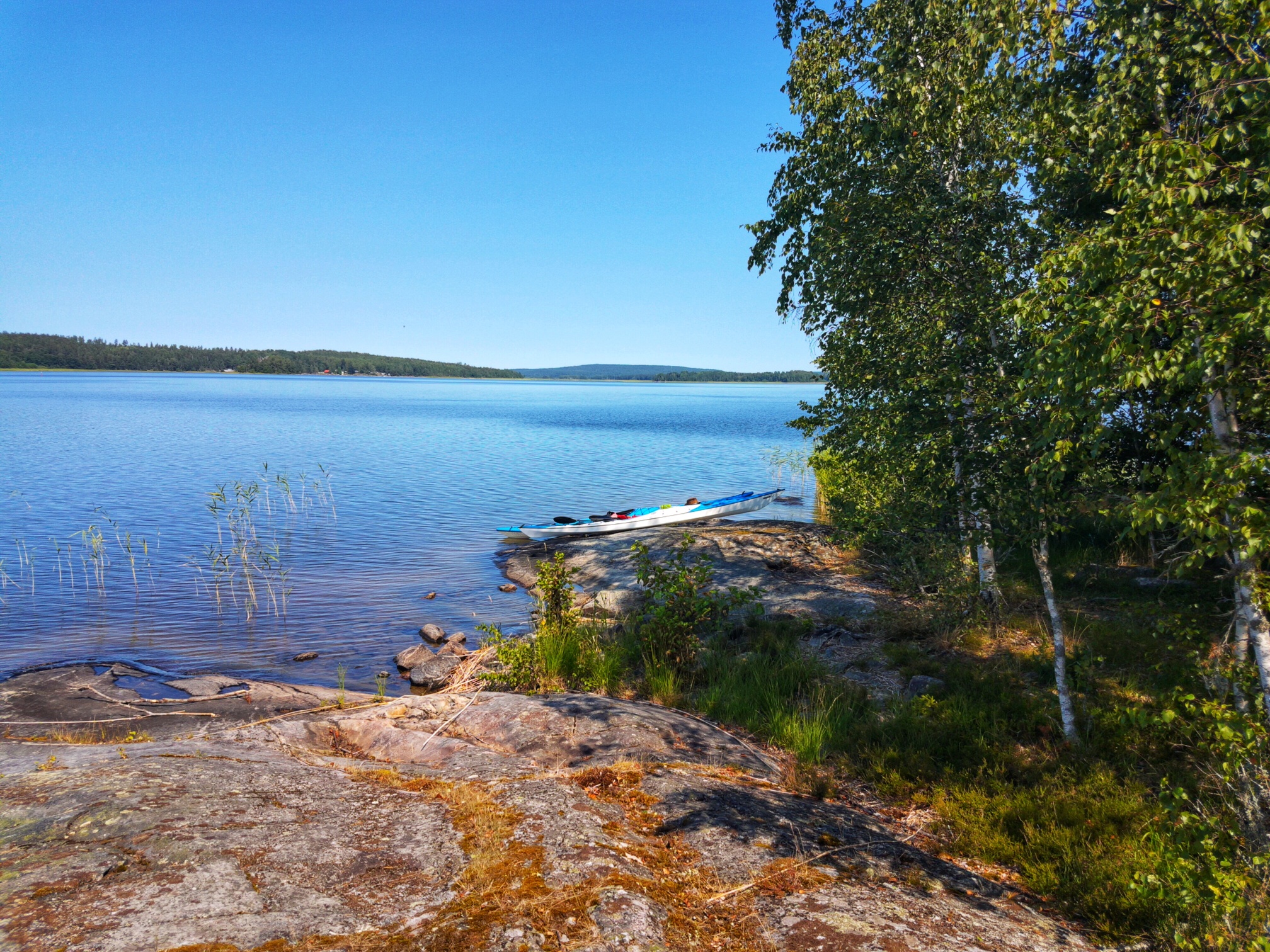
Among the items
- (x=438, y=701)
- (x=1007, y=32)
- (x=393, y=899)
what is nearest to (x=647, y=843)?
(x=393, y=899)

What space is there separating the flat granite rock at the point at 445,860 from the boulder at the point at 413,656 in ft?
24.8

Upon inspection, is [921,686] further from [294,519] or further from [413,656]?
[294,519]

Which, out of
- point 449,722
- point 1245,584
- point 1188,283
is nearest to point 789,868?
point 1245,584

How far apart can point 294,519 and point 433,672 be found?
59.0ft

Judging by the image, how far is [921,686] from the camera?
9586 mm

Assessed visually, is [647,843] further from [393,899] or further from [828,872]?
[393,899]

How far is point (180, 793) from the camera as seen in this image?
174 inches

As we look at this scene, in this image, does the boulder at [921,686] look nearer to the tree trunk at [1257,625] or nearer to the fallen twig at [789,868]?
the fallen twig at [789,868]

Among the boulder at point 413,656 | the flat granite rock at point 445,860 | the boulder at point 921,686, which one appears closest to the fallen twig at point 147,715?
the boulder at point 413,656

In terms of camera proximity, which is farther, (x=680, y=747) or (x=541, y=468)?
(x=541, y=468)

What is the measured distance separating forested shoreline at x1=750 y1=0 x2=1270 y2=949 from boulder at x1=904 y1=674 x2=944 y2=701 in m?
0.32

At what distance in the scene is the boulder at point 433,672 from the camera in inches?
507

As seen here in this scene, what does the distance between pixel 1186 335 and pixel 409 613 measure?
16.8 m

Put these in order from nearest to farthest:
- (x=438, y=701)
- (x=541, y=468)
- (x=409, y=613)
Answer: (x=438, y=701) → (x=409, y=613) → (x=541, y=468)
